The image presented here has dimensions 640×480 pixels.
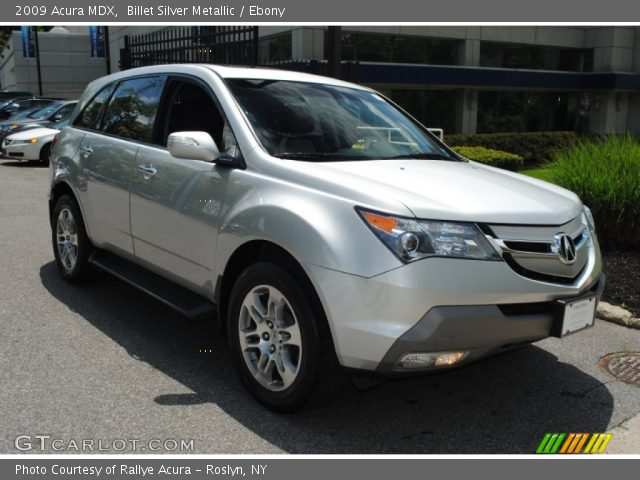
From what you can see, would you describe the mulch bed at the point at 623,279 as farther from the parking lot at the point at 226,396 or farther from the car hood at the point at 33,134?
the car hood at the point at 33,134

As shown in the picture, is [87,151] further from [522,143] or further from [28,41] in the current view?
[28,41]

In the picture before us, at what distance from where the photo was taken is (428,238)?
10.0 feet

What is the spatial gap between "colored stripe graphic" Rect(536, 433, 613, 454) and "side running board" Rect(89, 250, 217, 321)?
1.97 m

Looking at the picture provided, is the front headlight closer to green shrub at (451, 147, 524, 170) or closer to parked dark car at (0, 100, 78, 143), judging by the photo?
green shrub at (451, 147, 524, 170)

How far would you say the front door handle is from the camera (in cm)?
441

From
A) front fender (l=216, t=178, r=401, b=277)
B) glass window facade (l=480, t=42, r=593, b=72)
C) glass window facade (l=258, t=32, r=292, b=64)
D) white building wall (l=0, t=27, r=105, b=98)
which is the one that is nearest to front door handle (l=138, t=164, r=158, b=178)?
front fender (l=216, t=178, r=401, b=277)

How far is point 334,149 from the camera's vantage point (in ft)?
13.1

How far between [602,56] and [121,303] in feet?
94.8

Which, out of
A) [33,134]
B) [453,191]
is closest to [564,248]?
[453,191]

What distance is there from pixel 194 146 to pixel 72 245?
97.1 inches

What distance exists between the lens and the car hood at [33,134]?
1638cm
